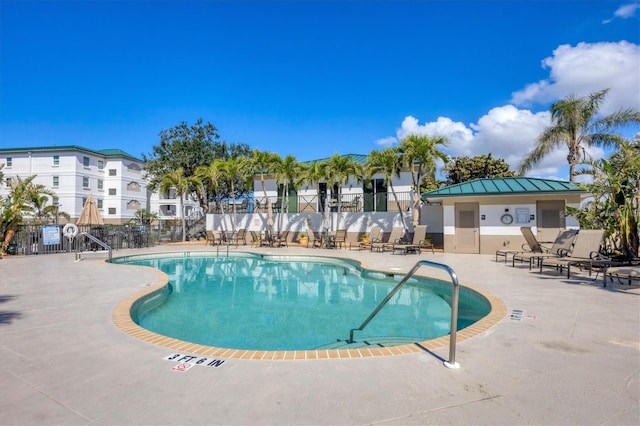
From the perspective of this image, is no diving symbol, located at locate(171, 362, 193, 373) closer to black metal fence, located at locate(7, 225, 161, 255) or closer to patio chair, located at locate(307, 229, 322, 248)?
black metal fence, located at locate(7, 225, 161, 255)

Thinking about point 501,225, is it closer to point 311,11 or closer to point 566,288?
point 566,288

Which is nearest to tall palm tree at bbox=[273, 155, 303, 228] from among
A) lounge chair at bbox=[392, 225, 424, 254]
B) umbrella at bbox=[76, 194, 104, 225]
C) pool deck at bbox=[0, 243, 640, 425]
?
lounge chair at bbox=[392, 225, 424, 254]

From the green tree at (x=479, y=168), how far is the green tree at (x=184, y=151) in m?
21.4

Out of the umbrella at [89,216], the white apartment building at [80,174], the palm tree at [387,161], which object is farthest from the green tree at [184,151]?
the palm tree at [387,161]

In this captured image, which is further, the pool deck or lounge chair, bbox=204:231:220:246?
lounge chair, bbox=204:231:220:246

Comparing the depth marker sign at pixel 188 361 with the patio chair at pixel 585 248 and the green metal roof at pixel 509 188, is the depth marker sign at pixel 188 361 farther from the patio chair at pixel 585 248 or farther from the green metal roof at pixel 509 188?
the green metal roof at pixel 509 188

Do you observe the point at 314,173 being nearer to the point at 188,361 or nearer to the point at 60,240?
the point at 60,240

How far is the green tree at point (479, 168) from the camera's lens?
2616 cm

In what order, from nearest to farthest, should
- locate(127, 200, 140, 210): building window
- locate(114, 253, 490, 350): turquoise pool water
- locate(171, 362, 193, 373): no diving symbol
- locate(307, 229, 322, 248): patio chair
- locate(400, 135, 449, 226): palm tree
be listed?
1. locate(171, 362, 193, 373): no diving symbol
2. locate(114, 253, 490, 350): turquoise pool water
3. locate(400, 135, 449, 226): palm tree
4. locate(307, 229, 322, 248): patio chair
5. locate(127, 200, 140, 210): building window

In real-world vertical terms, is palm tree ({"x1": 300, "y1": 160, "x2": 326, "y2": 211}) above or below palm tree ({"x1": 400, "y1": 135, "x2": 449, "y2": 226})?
below

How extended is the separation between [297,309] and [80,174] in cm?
4298

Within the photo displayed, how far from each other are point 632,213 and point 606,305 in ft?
16.4

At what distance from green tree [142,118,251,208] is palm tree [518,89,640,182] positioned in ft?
87.8

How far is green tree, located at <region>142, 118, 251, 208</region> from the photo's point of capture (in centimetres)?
3025
